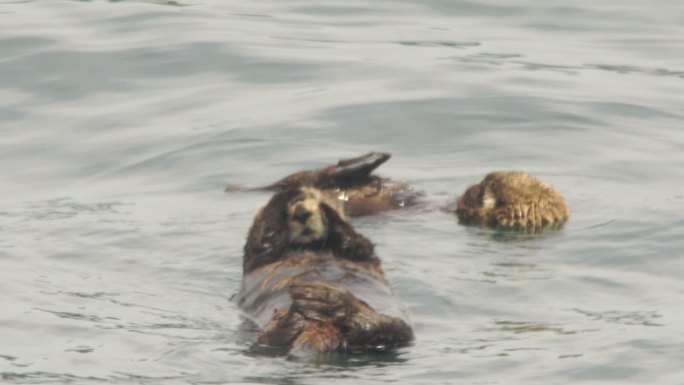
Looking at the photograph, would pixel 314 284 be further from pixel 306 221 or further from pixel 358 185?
pixel 358 185

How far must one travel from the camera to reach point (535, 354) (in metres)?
6.66

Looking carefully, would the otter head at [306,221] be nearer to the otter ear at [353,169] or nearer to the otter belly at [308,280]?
the otter belly at [308,280]

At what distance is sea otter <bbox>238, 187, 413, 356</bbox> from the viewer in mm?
6293

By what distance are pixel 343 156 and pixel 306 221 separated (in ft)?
11.8

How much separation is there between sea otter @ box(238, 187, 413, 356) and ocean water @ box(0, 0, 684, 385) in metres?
0.11

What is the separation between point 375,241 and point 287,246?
4.78 ft

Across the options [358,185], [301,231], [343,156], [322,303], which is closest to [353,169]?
[358,185]

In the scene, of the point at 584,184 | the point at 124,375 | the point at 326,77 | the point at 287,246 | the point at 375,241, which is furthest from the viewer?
the point at 326,77

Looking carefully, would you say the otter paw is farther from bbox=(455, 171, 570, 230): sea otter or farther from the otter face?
bbox=(455, 171, 570, 230): sea otter

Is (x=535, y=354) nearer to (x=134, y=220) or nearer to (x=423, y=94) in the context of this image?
(x=134, y=220)

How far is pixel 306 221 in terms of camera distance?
24.3ft

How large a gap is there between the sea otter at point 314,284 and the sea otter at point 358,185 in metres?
1.59

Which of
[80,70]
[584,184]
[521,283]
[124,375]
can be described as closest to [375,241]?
[521,283]

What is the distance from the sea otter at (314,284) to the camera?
6.29 m
